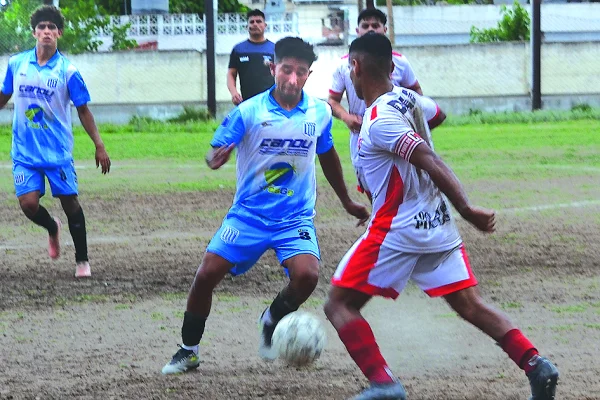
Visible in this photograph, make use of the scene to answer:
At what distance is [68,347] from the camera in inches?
260

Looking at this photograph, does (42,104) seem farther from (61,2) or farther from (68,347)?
(61,2)

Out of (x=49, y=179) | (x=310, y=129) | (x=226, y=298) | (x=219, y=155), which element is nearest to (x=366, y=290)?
(x=219, y=155)

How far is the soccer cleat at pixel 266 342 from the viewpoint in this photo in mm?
6120

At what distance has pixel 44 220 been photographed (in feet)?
30.8

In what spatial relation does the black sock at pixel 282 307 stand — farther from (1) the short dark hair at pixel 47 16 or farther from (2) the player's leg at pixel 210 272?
(1) the short dark hair at pixel 47 16

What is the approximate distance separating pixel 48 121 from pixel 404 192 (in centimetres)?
476

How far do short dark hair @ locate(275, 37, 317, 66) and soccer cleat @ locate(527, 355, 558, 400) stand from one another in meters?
2.13

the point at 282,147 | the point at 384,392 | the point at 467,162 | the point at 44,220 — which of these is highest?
the point at 282,147

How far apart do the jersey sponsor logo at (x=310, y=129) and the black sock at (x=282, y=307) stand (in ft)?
2.94

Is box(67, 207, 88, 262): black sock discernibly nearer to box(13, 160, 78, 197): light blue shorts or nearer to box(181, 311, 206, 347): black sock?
box(13, 160, 78, 197): light blue shorts


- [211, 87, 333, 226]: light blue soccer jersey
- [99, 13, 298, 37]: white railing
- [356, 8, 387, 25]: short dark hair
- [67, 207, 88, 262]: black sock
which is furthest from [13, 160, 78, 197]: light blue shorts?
[99, 13, 298, 37]: white railing

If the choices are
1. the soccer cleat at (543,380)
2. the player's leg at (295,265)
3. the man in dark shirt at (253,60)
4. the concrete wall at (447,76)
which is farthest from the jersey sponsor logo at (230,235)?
the concrete wall at (447,76)

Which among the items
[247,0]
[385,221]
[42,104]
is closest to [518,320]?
[385,221]

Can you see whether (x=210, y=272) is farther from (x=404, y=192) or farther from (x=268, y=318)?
(x=404, y=192)
